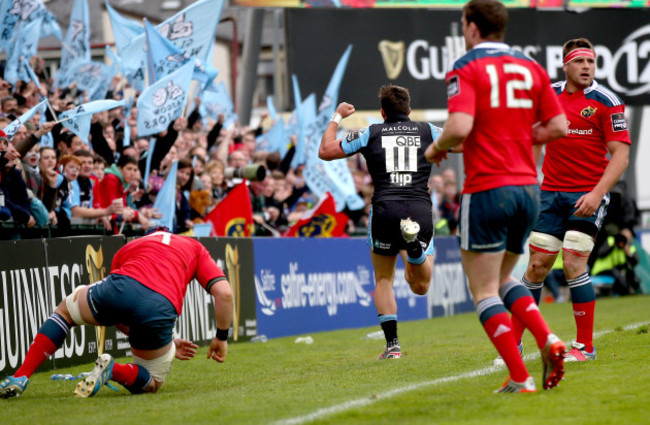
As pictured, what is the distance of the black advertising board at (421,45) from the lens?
68.8 feet

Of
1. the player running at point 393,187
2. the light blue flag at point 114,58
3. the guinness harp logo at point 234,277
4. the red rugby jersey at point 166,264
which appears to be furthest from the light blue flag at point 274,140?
the red rugby jersey at point 166,264

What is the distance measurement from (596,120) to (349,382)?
275 centimetres

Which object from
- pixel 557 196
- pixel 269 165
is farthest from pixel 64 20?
pixel 557 196

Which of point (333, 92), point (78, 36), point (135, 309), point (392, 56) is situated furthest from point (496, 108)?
point (392, 56)

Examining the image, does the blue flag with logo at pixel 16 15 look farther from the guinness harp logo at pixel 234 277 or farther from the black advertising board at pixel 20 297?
the black advertising board at pixel 20 297

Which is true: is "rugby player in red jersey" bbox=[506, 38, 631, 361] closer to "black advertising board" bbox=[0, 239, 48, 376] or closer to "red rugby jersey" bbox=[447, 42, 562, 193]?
"red rugby jersey" bbox=[447, 42, 562, 193]

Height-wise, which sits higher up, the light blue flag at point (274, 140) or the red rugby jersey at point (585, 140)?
the red rugby jersey at point (585, 140)

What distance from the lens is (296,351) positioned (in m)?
11.1

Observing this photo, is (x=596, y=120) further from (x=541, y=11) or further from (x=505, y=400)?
(x=541, y=11)

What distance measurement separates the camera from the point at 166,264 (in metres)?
7.04

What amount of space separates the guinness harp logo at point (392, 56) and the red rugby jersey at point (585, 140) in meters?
13.4

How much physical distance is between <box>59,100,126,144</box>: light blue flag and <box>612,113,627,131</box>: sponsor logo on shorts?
5.19 meters

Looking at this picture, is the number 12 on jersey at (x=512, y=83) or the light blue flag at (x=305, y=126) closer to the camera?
the number 12 on jersey at (x=512, y=83)

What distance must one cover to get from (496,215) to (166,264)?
7.33ft
